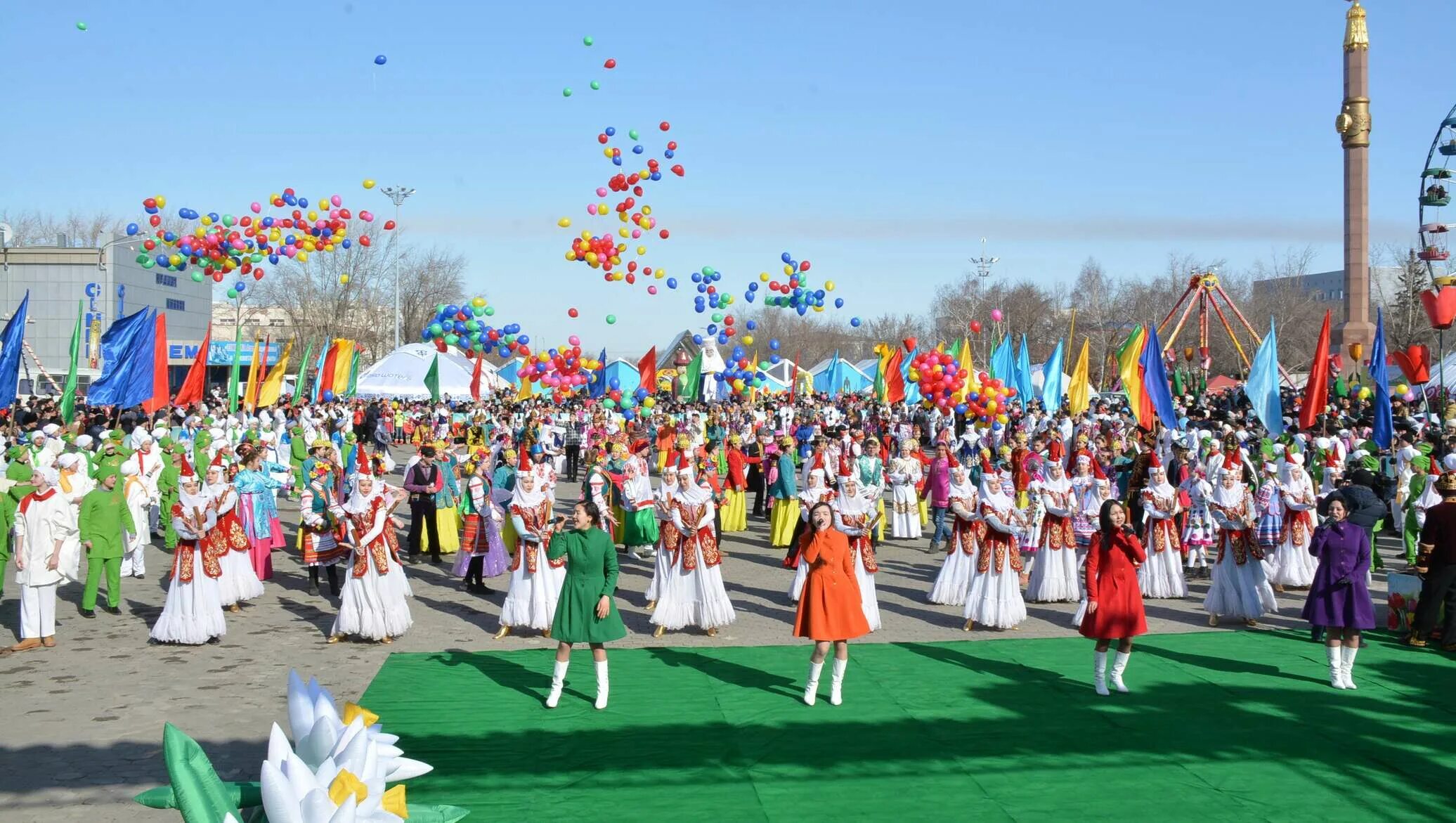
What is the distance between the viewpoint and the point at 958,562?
531 inches

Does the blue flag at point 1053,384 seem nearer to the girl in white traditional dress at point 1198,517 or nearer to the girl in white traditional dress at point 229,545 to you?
the girl in white traditional dress at point 1198,517

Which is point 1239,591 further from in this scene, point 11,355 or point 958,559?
point 11,355

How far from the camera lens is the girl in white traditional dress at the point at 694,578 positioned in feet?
38.8

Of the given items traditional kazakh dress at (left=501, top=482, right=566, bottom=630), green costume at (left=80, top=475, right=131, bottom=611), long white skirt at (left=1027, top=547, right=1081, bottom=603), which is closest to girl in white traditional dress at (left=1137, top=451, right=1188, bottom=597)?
long white skirt at (left=1027, top=547, right=1081, bottom=603)

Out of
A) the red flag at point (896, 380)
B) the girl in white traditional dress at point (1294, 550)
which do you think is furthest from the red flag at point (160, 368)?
the red flag at point (896, 380)

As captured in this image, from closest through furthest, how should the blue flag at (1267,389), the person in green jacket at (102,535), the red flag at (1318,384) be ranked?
1. the person in green jacket at (102,535)
2. the red flag at (1318,384)
3. the blue flag at (1267,389)

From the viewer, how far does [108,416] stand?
2408cm

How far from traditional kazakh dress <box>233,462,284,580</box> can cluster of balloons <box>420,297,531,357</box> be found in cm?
399

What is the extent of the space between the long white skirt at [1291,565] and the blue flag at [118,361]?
16827 mm

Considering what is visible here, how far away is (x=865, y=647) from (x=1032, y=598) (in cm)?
326

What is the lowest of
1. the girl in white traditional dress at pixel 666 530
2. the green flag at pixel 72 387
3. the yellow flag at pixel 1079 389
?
the girl in white traditional dress at pixel 666 530

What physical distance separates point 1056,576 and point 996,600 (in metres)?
1.76

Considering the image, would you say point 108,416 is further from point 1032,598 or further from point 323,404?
point 1032,598

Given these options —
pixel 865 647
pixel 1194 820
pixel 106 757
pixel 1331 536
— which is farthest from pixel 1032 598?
pixel 106 757
